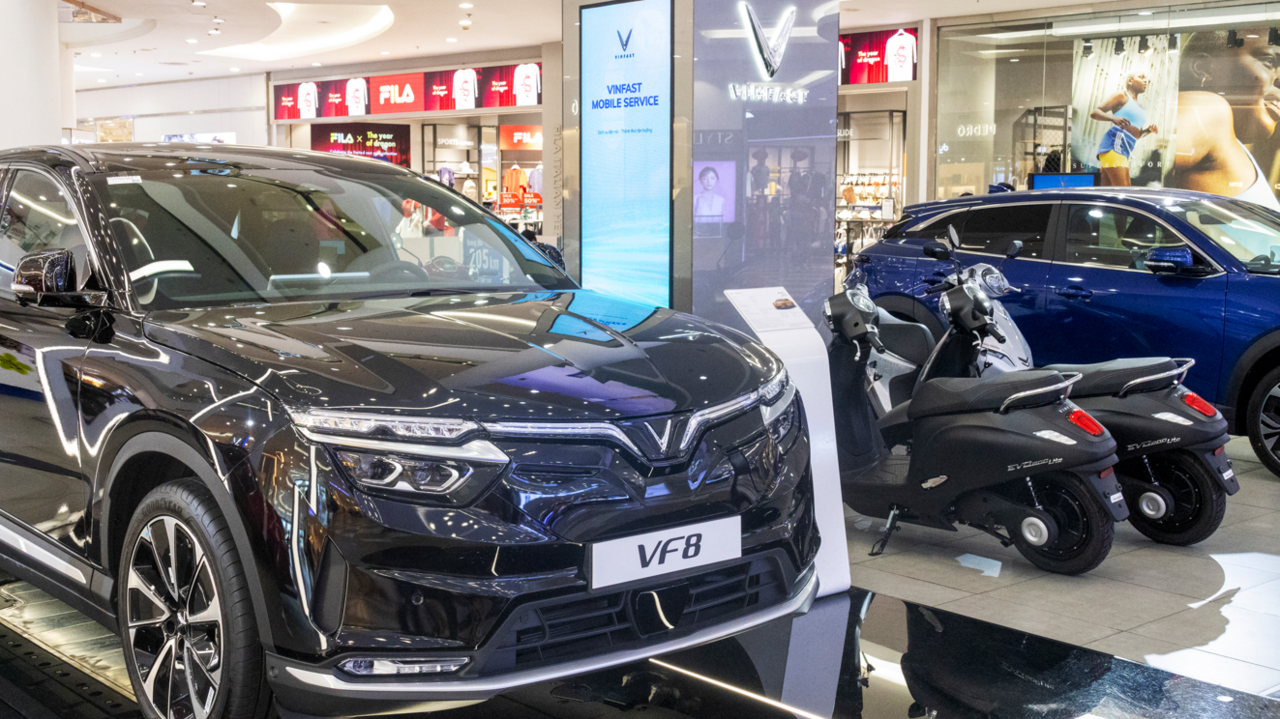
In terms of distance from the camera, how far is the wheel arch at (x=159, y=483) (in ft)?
7.09

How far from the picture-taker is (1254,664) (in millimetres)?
3279

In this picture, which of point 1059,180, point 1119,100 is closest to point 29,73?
point 1059,180

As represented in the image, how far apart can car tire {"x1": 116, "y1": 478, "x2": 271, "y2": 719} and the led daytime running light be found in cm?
34

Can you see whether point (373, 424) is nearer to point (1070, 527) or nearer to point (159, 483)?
point (159, 483)

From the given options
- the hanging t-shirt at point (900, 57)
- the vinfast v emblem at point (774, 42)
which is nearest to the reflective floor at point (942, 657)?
the vinfast v emblem at point (774, 42)

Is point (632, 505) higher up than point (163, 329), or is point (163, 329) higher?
point (163, 329)

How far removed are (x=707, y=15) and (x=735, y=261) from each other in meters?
1.50

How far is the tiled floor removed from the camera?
134 inches

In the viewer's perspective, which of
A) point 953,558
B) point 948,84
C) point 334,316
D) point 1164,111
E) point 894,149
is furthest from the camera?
point 894,149

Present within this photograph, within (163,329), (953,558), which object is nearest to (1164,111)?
(953,558)

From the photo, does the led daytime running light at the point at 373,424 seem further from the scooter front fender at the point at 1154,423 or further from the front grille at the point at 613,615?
the scooter front fender at the point at 1154,423

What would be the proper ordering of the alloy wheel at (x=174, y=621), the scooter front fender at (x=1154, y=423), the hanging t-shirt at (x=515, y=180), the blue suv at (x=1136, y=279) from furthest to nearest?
the hanging t-shirt at (x=515, y=180), the blue suv at (x=1136, y=279), the scooter front fender at (x=1154, y=423), the alloy wheel at (x=174, y=621)

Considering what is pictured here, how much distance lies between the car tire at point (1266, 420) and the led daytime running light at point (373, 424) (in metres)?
4.99

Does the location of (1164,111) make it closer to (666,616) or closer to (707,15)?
(707,15)
